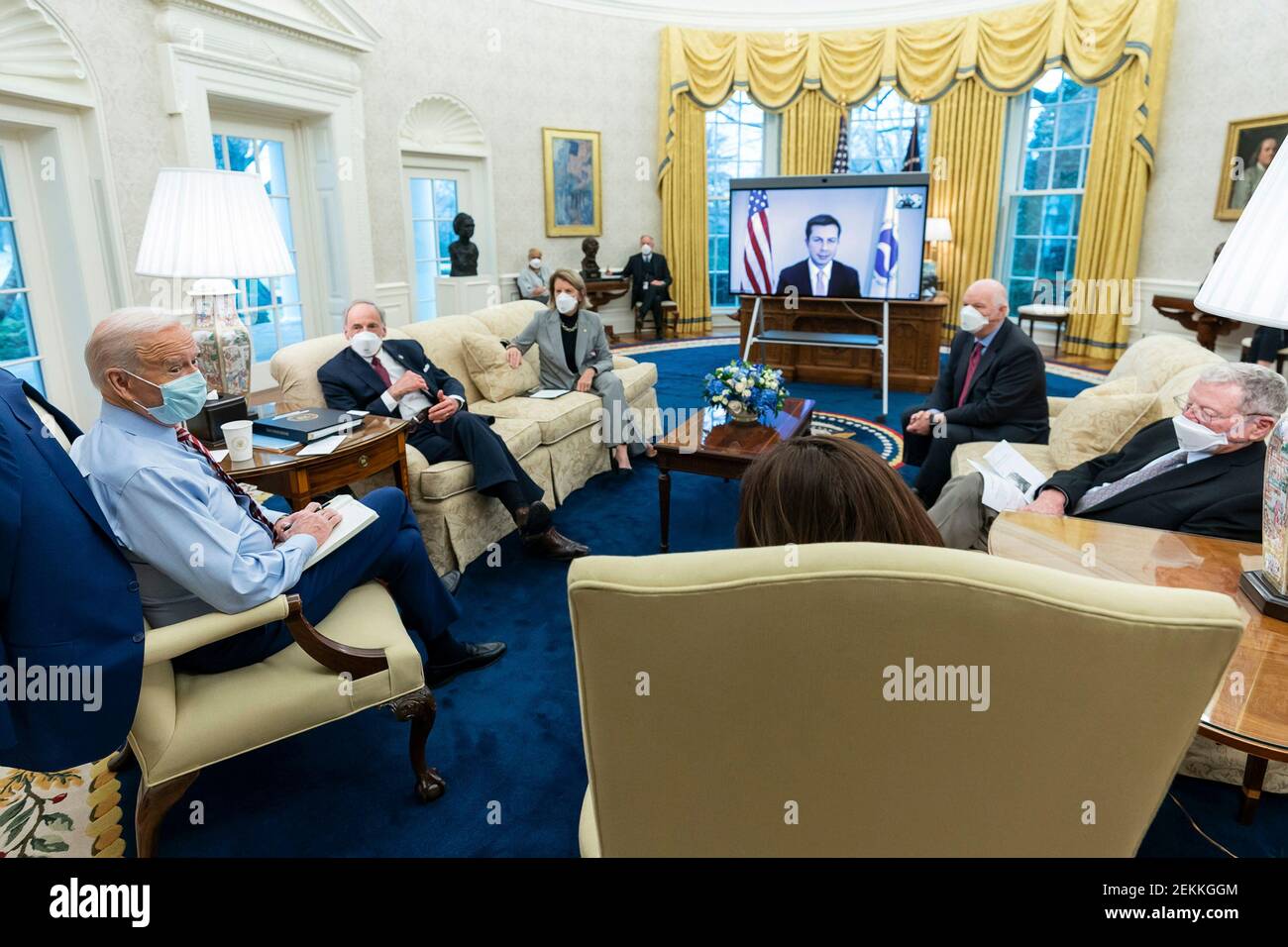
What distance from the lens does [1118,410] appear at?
2938 mm

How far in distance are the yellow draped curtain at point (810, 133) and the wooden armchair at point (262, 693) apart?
843cm

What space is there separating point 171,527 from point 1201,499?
2.41 meters

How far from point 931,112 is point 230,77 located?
22.0 feet

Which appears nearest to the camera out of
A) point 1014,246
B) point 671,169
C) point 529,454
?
point 529,454

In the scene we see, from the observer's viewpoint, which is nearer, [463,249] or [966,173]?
[463,249]

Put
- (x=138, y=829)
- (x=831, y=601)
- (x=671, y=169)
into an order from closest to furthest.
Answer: (x=831, y=601) < (x=138, y=829) < (x=671, y=169)

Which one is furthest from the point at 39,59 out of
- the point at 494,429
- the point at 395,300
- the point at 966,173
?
the point at 966,173

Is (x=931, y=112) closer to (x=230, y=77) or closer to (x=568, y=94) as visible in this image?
(x=568, y=94)

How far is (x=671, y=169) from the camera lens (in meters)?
9.14

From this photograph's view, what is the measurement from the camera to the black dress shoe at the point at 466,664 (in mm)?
2455

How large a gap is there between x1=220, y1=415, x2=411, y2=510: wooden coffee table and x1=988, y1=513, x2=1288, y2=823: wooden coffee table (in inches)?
79.8

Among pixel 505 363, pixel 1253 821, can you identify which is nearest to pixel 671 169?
pixel 505 363

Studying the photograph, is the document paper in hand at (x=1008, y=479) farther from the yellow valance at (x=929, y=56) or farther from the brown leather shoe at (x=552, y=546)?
the yellow valance at (x=929, y=56)

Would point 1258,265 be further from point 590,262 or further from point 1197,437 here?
point 590,262
